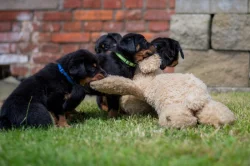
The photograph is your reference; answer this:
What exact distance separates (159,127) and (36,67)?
12.5 ft

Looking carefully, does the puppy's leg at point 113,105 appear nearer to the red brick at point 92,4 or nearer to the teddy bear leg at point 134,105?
the teddy bear leg at point 134,105

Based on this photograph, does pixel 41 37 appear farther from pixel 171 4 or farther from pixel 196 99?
pixel 196 99

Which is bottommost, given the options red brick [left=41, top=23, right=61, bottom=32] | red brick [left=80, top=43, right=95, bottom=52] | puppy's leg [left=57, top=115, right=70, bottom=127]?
puppy's leg [left=57, top=115, right=70, bottom=127]

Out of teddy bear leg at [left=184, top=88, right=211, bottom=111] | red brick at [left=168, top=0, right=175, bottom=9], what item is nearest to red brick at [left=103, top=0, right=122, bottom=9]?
red brick at [left=168, top=0, right=175, bottom=9]

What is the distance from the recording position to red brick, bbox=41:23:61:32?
21.7 ft

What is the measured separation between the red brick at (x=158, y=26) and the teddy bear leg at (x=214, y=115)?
3.00 m

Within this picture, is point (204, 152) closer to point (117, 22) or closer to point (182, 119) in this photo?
point (182, 119)

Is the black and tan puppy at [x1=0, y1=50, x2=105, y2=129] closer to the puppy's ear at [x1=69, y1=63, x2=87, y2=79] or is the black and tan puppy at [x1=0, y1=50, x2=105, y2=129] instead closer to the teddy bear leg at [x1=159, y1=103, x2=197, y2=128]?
the puppy's ear at [x1=69, y1=63, x2=87, y2=79]

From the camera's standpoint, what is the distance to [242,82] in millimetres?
6152

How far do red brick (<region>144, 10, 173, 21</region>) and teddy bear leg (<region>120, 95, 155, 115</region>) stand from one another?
2395 mm

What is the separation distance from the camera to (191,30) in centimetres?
617

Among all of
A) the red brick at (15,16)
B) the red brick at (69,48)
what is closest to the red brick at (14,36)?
the red brick at (15,16)

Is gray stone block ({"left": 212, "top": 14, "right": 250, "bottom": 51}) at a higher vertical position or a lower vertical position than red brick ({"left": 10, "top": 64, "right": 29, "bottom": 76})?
higher

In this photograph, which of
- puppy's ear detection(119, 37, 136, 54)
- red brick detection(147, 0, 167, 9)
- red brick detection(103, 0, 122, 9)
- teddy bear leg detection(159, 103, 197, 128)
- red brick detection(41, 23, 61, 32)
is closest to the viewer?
teddy bear leg detection(159, 103, 197, 128)
